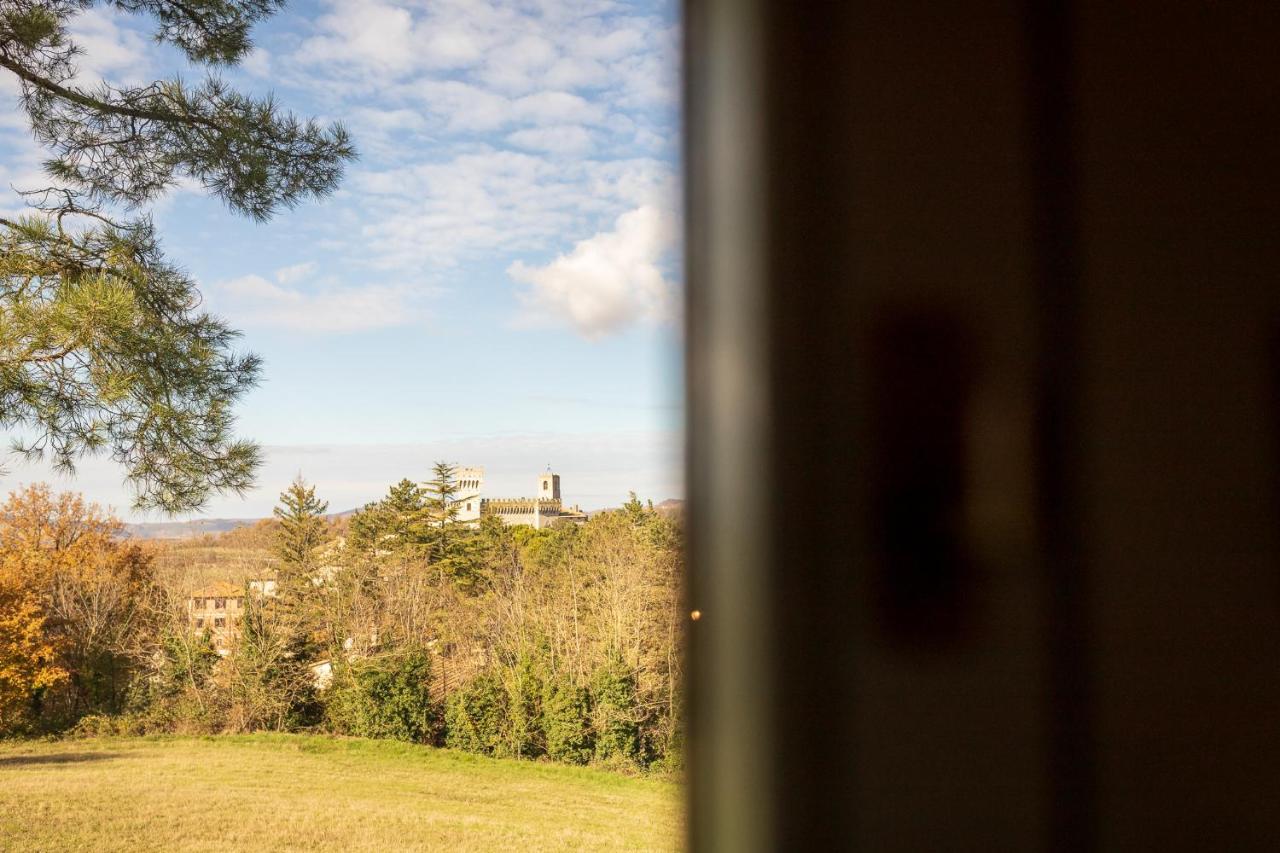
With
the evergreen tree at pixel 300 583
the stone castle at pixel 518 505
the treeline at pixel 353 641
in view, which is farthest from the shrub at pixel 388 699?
the stone castle at pixel 518 505

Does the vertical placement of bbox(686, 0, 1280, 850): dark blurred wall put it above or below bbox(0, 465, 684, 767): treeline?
above

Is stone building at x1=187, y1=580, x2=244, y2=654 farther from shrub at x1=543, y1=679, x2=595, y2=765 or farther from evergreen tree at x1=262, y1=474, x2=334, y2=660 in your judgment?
shrub at x1=543, y1=679, x2=595, y2=765

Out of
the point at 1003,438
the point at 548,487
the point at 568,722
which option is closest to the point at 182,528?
the point at 548,487

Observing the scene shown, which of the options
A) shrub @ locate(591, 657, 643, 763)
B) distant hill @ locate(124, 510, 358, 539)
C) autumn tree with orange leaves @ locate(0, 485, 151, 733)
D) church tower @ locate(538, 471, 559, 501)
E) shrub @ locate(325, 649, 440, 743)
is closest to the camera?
shrub @ locate(591, 657, 643, 763)

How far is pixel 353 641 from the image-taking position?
268cm

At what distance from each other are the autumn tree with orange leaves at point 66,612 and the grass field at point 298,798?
0.15 metres

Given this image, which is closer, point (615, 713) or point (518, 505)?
point (615, 713)

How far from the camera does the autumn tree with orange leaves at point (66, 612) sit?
2.30m

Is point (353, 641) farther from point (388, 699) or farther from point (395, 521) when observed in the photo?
point (395, 521)

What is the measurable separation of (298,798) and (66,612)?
0.91 meters

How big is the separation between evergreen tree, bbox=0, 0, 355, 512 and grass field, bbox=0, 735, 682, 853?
94 centimetres

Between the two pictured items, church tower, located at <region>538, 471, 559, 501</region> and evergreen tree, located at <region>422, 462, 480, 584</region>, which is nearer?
church tower, located at <region>538, 471, 559, 501</region>

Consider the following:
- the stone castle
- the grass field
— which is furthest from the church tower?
the grass field

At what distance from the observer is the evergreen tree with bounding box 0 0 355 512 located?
1.90 metres
